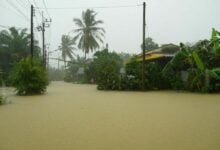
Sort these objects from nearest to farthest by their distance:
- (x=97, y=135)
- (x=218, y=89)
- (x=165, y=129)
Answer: (x=97, y=135)
(x=165, y=129)
(x=218, y=89)

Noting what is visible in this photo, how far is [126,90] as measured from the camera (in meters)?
24.3

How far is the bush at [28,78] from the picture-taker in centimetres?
2141

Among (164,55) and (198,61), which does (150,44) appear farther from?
(198,61)

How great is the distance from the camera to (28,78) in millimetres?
21703

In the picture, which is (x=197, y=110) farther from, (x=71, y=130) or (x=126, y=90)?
(x=126, y=90)

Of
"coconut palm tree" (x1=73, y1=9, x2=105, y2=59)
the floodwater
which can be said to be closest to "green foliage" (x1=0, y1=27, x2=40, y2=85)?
"coconut palm tree" (x1=73, y1=9, x2=105, y2=59)

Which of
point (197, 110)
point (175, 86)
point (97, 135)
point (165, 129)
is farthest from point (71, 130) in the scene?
point (175, 86)

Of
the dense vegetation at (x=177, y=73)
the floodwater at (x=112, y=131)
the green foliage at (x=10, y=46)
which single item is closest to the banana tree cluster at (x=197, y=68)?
the dense vegetation at (x=177, y=73)

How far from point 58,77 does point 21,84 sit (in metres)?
57.8

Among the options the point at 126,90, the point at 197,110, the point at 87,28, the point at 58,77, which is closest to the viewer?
the point at 197,110

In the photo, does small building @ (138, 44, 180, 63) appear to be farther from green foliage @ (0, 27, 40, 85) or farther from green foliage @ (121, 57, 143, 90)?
green foliage @ (0, 27, 40, 85)

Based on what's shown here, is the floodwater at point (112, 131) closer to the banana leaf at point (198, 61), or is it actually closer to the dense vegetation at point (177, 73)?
the banana leaf at point (198, 61)

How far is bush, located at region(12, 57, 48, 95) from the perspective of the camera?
2141 cm

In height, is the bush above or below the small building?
below
